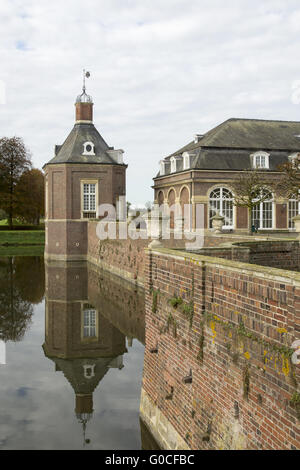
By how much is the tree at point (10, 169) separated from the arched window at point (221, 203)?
1112 inches

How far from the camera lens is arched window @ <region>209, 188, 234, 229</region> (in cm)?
3002

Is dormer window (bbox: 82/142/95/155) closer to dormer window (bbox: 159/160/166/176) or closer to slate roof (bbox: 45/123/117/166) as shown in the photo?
slate roof (bbox: 45/123/117/166)

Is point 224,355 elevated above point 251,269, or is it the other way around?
point 251,269

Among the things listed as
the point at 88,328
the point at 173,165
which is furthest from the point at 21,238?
the point at 88,328

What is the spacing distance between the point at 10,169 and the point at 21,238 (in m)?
9.86

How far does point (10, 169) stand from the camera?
5206 cm

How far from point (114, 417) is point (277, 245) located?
4807 millimetres

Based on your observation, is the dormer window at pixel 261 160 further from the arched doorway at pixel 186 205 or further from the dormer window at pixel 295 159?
the arched doorway at pixel 186 205

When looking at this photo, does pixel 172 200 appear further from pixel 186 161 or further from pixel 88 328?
pixel 88 328

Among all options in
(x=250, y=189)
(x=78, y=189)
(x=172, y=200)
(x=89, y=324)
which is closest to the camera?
(x=89, y=324)

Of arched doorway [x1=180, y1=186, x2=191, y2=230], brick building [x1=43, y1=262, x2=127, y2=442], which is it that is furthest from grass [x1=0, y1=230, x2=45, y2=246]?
brick building [x1=43, y1=262, x2=127, y2=442]

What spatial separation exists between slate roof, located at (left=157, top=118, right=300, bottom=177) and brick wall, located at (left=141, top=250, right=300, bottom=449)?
2321 centimetres

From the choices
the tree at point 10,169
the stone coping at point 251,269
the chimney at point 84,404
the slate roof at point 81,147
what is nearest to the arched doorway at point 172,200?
the slate roof at point 81,147

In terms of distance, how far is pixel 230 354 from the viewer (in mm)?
5301
